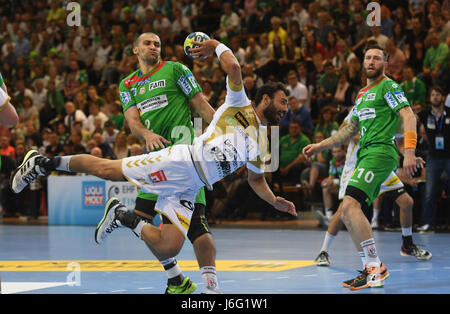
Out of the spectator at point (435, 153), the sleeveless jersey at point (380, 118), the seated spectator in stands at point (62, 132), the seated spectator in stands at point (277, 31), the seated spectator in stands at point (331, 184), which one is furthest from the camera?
the seated spectator in stands at point (277, 31)

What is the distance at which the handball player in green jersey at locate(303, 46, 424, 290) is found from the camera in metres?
7.12

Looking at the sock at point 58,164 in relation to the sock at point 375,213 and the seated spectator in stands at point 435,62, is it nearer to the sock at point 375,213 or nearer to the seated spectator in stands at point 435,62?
the sock at point 375,213

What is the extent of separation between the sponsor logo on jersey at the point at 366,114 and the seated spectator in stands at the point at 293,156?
7440 mm

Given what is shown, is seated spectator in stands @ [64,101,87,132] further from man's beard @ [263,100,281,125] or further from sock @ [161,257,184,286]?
man's beard @ [263,100,281,125]

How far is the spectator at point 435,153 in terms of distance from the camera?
1285cm

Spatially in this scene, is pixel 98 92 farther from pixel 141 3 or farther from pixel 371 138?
pixel 371 138

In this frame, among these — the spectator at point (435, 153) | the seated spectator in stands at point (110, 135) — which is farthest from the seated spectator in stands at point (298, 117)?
the seated spectator in stands at point (110, 135)

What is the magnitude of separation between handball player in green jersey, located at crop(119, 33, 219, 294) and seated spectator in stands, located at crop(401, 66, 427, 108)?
27.4 feet

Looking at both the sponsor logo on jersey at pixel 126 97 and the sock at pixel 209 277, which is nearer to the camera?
the sock at pixel 209 277

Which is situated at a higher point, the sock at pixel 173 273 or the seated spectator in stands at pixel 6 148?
the seated spectator in stands at pixel 6 148

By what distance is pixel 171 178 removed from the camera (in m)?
5.95

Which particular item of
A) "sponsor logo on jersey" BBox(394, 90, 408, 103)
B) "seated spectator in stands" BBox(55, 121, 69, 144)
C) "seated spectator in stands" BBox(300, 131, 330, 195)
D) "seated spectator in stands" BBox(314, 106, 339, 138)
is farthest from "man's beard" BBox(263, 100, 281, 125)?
"seated spectator in stands" BBox(55, 121, 69, 144)
